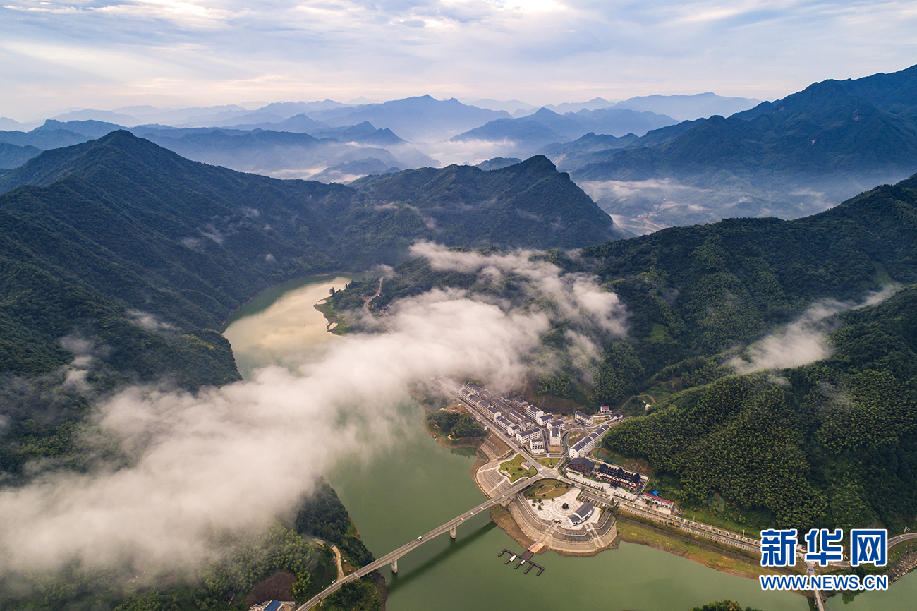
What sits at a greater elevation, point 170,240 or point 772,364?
point 170,240

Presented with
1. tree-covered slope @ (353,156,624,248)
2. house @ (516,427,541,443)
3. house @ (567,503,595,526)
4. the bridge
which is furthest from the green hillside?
house @ (567,503,595,526)

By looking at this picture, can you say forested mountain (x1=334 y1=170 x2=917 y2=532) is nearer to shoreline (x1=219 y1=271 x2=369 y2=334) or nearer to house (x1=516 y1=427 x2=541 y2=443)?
house (x1=516 y1=427 x2=541 y2=443)

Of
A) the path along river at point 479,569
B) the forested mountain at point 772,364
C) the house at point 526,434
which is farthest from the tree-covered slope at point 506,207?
the path along river at point 479,569

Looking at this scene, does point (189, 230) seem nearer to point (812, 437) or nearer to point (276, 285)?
point (276, 285)

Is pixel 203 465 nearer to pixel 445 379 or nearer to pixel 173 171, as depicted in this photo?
pixel 445 379

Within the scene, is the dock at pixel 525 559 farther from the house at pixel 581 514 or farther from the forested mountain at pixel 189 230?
the forested mountain at pixel 189 230

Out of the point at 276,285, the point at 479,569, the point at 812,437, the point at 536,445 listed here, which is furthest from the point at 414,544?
the point at 276,285
